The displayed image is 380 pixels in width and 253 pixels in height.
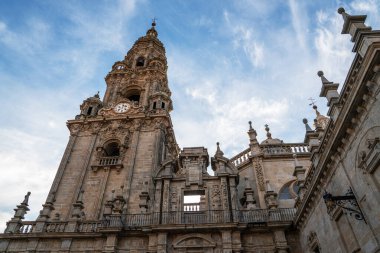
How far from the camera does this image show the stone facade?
9.05m

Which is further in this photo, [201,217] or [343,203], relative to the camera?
[201,217]

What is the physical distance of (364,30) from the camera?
8461mm

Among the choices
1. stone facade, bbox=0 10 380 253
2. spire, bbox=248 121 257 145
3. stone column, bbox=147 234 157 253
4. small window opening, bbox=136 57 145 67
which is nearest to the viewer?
stone facade, bbox=0 10 380 253

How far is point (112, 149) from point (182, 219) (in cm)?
1186

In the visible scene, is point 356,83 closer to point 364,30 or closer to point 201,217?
point 364,30

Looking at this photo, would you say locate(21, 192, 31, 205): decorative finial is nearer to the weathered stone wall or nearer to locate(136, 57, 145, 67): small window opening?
the weathered stone wall

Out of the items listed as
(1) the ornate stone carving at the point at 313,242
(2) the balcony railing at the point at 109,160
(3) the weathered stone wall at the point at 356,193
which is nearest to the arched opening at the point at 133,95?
(2) the balcony railing at the point at 109,160

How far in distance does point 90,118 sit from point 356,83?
80.4ft

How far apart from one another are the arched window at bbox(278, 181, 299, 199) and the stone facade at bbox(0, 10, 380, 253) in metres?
0.07

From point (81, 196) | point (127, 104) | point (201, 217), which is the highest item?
point (127, 104)

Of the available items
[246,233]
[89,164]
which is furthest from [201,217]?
[89,164]

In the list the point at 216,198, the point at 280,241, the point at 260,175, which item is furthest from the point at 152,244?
the point at 260,175

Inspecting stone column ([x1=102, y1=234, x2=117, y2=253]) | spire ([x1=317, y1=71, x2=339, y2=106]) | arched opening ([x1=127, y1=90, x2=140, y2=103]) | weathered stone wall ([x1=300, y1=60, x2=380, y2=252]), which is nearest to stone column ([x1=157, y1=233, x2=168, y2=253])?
stone column ([x1=102, y1=234, x2=117, y2=253])

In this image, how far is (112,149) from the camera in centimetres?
2730
